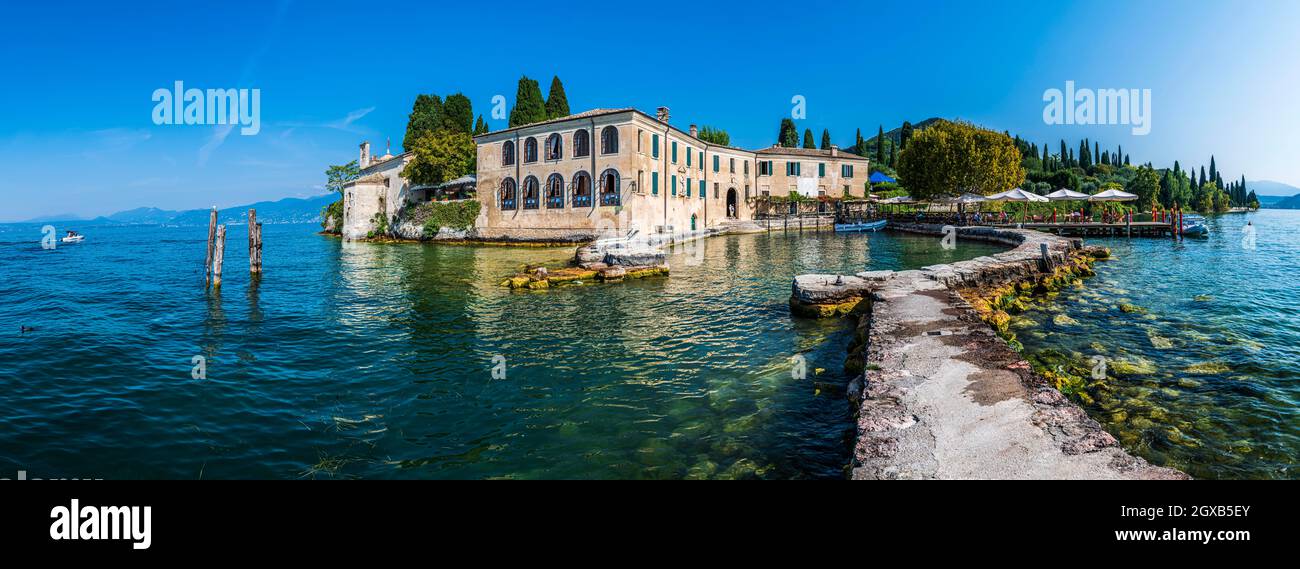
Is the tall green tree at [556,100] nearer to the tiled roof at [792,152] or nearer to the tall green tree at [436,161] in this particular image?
the tall green tree at [436,161]

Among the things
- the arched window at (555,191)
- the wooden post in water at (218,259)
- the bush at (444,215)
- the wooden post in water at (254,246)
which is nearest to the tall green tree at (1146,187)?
the arched window at (555,191)

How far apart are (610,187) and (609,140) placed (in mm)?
2868

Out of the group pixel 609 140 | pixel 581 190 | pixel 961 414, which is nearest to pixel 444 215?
pixel 581 190

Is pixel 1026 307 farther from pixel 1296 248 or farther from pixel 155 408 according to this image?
pixel 1296 248

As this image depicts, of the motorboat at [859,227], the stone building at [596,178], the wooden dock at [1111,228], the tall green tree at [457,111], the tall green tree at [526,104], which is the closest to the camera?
the stone building at [596,178]

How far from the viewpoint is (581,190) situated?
37000 millimetres

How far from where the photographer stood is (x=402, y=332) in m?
11.4

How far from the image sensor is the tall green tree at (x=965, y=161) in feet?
153

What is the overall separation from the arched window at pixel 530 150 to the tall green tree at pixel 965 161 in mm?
33314

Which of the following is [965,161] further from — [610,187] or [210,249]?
[210,249]

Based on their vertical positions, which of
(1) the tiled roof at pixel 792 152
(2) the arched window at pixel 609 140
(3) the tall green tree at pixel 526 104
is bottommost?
(2) the arched window at pixel 609 140

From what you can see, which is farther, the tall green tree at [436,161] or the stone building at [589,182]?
the tall green tree at [436,161]
